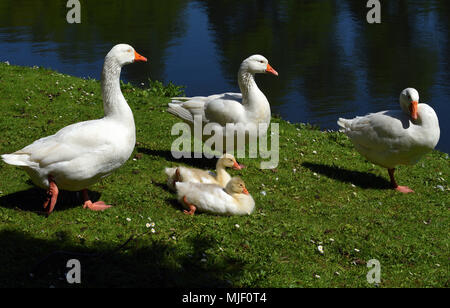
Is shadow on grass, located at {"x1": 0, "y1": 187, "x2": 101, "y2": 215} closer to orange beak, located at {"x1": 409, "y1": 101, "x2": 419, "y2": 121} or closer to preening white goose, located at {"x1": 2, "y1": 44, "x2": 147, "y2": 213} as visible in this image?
preening white goose, located at {"x1": 2, "y1": 44, "x2": 147, "y2": 213}

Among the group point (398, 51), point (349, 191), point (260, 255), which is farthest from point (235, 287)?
point (398, 51)

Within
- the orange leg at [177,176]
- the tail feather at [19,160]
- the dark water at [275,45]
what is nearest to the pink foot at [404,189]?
the orange leg at [177,176]

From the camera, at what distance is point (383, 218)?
926 centimetres

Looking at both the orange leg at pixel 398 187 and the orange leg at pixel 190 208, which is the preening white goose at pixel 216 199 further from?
the orange leg at pixel 398 187

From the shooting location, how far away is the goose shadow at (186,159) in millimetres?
11168

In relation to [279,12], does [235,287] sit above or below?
below

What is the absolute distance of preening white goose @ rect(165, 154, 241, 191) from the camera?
29.8 feet

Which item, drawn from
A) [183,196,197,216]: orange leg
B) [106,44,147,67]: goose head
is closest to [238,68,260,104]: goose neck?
[106,44,147,67]: goose head

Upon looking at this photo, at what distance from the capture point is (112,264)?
6.68m

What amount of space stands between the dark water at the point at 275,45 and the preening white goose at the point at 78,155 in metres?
11.6

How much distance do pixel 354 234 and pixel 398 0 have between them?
3186cm

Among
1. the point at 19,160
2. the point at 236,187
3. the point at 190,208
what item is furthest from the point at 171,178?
the point at 19,160

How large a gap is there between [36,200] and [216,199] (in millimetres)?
3080

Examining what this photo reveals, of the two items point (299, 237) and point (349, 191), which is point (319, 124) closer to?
point (349, 191)
